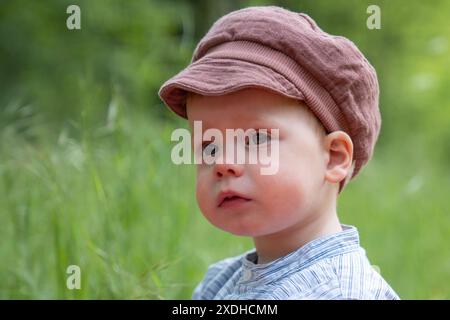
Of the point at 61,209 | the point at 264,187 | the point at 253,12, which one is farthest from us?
the point at 61,209

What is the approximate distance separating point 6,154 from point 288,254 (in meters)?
1.55

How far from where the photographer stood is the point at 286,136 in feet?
5.41

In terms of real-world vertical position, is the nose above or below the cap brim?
below

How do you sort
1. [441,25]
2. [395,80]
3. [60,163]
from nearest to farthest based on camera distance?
1. [60,163]
2. [441,25]
3. [395,80]

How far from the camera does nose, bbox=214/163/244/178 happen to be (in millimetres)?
1614

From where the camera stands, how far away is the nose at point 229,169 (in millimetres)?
1614

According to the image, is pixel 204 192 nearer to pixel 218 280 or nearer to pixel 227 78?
pixel 227 78

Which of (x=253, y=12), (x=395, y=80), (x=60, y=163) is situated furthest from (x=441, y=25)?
(x=253, y=12)

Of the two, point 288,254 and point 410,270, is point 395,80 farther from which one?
point 288,254

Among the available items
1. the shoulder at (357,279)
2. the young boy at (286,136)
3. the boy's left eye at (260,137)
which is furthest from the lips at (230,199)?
the shoulder at (357,279)

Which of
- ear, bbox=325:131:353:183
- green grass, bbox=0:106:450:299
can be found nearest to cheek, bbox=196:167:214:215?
ear, bbox=325:131:353:183

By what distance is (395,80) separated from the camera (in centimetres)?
953

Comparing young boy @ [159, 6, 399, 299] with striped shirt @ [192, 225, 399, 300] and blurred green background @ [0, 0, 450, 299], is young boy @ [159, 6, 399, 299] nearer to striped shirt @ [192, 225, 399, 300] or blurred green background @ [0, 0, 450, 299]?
striped shirt @ [192, 225, 399, 300]

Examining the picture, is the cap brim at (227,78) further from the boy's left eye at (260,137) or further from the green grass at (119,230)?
the green grass at (119,230)
